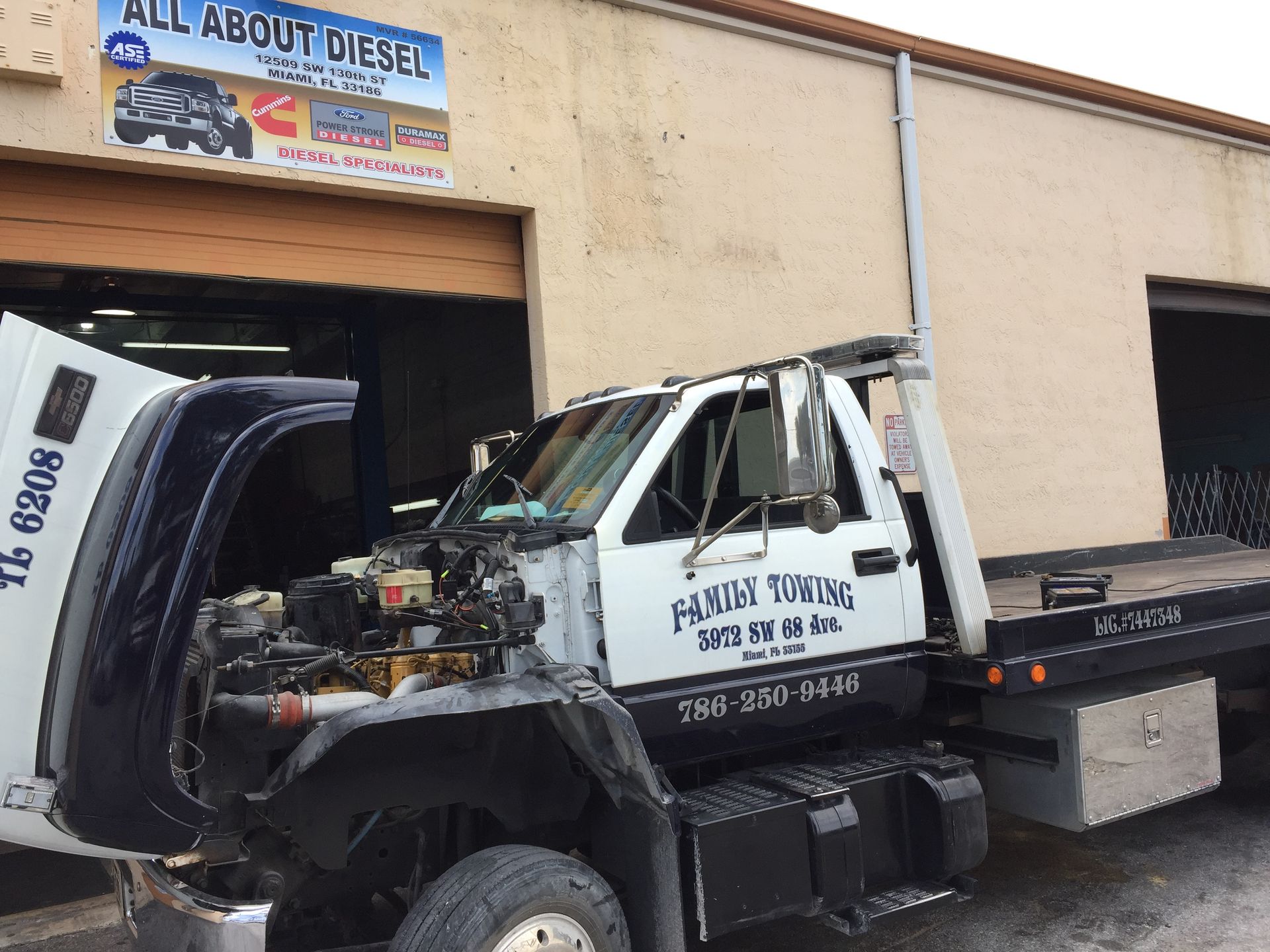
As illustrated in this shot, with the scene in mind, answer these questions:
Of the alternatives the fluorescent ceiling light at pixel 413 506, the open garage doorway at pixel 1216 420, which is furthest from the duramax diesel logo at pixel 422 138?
the open garage doorway at pixel 1216 420

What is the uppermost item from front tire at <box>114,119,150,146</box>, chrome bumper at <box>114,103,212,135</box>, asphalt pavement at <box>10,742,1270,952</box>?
chrome bumper at <box>114,103,212,135</box>

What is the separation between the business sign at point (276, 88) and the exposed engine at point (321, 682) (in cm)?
339

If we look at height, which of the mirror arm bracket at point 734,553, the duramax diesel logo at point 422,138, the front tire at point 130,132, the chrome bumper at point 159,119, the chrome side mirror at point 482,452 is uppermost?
the duramax diesel logo at point 422,138

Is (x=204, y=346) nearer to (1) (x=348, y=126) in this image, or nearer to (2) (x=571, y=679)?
(1) (x=348, y=126)

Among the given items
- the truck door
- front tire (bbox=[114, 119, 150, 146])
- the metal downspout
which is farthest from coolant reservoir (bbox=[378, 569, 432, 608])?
the metal downspout

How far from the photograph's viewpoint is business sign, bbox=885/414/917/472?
25.3 feet

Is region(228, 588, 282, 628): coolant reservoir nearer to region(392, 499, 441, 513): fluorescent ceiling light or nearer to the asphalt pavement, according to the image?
the asphalt pavement

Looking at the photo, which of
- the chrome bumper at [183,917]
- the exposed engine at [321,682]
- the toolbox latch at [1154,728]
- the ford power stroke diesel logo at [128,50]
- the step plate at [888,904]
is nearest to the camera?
the chrome bumper at [183,917]

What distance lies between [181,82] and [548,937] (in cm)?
544

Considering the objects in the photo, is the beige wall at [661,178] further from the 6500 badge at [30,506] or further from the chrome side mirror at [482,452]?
the 6500 badge at [30,506]

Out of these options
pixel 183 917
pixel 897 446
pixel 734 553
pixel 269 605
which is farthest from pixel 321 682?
pixel 897 446

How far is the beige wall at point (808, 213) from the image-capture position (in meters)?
7.27

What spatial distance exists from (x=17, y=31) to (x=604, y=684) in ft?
16.2

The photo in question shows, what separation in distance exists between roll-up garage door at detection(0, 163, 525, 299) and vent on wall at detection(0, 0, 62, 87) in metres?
0.58
